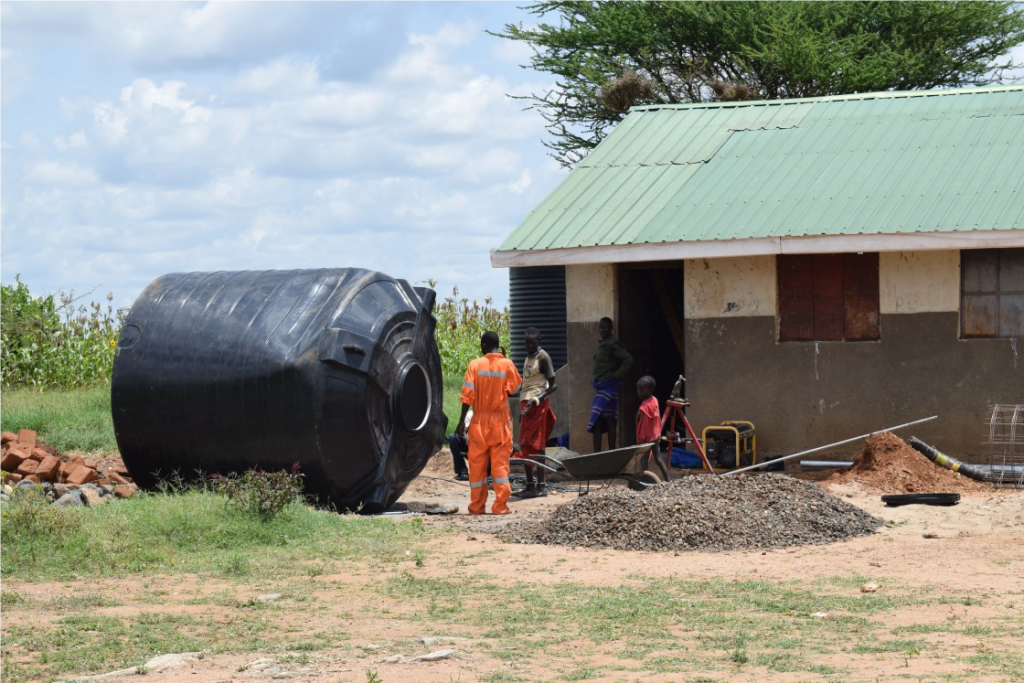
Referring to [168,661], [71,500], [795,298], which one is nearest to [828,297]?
[795,298]

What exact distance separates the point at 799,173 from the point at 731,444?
3.64 metres

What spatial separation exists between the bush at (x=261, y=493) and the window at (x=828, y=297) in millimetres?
6673

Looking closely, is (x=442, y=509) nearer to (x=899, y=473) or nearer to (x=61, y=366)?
(x=899, y=473)

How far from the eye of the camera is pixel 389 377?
13438 millimetres

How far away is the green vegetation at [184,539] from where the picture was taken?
10.3 meters

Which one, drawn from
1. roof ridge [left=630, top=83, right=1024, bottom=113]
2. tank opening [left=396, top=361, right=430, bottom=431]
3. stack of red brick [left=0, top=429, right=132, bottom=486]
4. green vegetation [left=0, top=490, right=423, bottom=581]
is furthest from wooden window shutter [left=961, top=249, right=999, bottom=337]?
stack of red brick [left=0, top=429, right=132, bottom=486]

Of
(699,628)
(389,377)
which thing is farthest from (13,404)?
(699,628)

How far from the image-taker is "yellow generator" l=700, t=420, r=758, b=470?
15578 mm

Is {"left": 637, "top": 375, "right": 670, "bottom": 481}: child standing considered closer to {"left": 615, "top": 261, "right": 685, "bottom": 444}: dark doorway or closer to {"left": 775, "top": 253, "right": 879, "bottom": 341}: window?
{"left": 775, "top": 253, "right": 879, "bottom": 341}: window

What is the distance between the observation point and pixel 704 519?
11539mm

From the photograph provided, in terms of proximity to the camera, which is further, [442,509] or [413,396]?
[413,396]

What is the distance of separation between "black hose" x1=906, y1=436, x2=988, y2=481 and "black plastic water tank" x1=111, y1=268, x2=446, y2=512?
207 inches

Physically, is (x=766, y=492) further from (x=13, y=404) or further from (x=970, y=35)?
(x=970, y=35)

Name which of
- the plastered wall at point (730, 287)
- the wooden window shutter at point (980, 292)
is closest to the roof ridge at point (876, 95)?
the wooden window shutter at point (980, 292)
